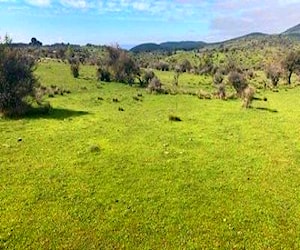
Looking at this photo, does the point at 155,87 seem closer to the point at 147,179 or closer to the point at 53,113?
the point at 53,113

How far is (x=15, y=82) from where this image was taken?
41.0 m

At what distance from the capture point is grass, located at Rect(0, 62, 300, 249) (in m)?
15.7

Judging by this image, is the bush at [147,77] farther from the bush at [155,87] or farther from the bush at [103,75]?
the bush at [155,87]

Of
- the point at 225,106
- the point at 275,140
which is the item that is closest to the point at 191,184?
the point at 275,140

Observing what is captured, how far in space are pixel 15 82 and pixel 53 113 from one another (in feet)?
16.3

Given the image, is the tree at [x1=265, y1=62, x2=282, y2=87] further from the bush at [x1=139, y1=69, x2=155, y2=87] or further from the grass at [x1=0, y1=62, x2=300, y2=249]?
the grass at [x1=0, y1=62, x2=300, y2=249]

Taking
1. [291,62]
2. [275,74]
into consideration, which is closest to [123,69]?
[275,74]

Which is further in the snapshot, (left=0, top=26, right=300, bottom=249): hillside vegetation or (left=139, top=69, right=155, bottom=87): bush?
(left=139, top=69, right=155, bottom=87): bush

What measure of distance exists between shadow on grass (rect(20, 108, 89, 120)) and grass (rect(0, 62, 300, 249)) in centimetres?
121

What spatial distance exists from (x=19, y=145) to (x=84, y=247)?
14.4m

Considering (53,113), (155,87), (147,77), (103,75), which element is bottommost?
(147,77)

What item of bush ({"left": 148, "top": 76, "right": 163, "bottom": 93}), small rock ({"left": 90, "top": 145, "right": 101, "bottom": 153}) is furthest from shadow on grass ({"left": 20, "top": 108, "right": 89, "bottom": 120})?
bush ({"left": 148, "top": 76, "right": 163, "bottom": 93})

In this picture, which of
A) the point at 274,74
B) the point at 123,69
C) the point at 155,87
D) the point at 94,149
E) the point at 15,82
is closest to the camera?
the point at 94,149

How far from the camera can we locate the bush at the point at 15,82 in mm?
38875
